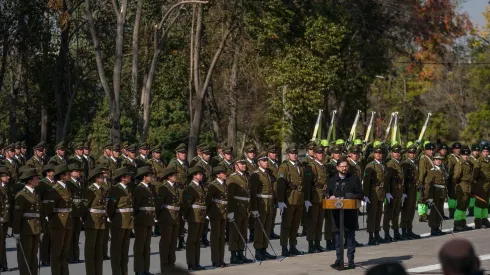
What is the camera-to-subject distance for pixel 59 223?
49.6 ft

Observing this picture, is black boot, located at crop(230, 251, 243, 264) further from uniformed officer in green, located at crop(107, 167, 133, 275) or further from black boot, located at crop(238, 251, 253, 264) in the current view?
uniformed officer in green, located at crop(107, 167, 133, 275)

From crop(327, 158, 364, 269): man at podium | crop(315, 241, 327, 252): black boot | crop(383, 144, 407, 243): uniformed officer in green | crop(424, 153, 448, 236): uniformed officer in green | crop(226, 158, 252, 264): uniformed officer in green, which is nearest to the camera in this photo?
crop(327, 158, 364, 269): man at podium

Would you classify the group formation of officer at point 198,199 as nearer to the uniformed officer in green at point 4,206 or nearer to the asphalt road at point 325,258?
the uniformed officer in green at point 4,206

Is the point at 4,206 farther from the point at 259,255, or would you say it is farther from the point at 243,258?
the point at 259,255

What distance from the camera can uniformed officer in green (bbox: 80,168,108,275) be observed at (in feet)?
50.3

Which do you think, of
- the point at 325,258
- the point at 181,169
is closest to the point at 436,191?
the point at 325,258

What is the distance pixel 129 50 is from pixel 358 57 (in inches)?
339

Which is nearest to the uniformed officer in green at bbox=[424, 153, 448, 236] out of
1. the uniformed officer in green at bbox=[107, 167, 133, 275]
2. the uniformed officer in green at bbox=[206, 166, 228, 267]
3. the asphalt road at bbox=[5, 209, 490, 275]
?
the asphalt road at bbox=[5, 209, 490, 275]

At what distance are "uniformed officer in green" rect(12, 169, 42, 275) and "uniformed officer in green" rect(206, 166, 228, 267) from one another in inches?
128

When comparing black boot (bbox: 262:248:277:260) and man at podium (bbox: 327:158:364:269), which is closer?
man at podium (bbox: 327:158:364:269)

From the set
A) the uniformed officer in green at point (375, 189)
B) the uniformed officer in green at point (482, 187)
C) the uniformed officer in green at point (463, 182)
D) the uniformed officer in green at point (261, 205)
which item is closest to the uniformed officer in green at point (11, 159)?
the uniformed officer in green at point (261, 205)

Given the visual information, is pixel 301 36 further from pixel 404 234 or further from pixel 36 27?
pixel 404 234

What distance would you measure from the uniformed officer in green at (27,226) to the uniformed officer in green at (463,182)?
10.4 meters

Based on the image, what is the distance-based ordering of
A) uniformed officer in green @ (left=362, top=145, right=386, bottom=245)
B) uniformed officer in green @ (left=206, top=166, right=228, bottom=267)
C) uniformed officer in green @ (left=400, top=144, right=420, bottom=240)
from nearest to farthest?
uniformed officer in green @ (left=206, top=166, right=228, bottom=267) → uniformed officer in green @ (left=362, top=145, right=386, bottom=245) → uniformed officer in green @ (left=400, top=144, right=420, bottom=240)
